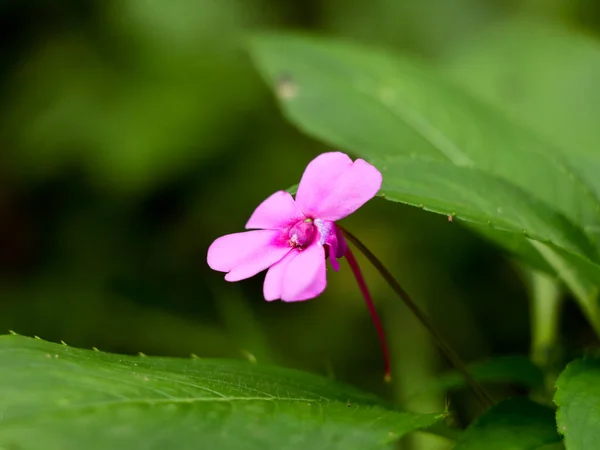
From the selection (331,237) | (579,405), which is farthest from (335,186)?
(579,405)

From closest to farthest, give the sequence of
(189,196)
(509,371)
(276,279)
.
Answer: (276,279), (509,371), (189,196)

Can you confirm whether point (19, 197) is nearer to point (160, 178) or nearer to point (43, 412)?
point (160, 178)

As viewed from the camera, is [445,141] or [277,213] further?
[445,141]

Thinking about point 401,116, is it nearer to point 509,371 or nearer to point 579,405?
point 509,371

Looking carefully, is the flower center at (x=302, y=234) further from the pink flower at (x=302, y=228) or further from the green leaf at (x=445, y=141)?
the green leaf at (x=445, y=141)

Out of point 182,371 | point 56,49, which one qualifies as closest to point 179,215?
point 56,49
